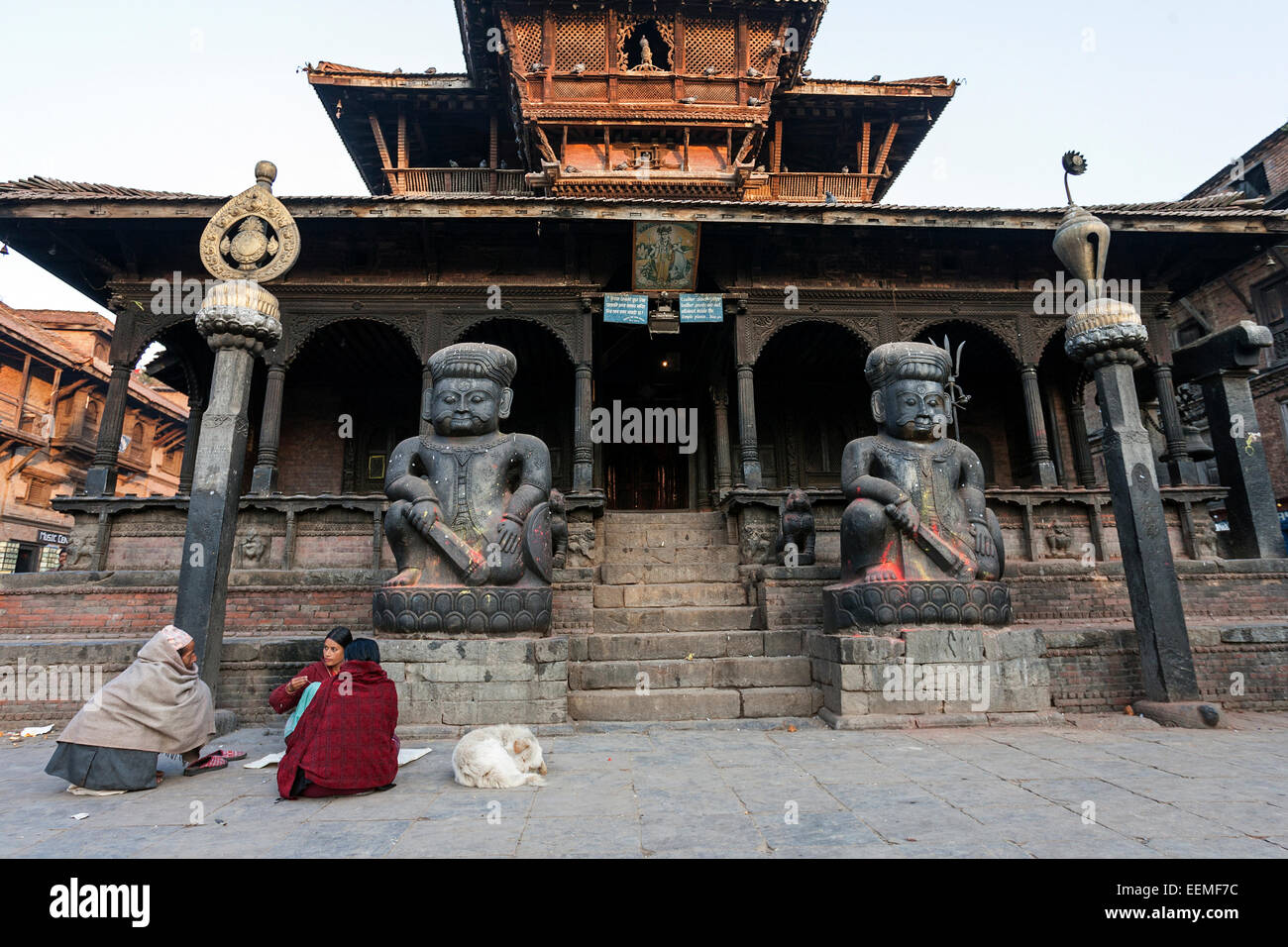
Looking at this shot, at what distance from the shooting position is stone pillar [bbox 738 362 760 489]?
10.2 m

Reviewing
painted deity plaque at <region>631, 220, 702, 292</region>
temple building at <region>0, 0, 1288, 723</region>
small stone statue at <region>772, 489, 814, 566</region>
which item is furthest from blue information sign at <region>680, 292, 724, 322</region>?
small stone statue at <region>772, 489, 814, 566</region>

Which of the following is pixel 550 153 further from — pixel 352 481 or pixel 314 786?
pixel 314 786

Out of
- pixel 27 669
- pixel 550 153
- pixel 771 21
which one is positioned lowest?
pixel 27 669

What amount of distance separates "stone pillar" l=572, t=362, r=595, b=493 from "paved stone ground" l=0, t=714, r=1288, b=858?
562 cm

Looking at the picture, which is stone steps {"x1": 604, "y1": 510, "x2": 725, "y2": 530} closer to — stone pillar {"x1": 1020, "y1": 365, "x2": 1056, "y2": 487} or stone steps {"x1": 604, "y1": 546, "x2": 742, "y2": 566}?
stone steps {"x1": 604, "y1": 546, "x2": 742, "y2": 566}

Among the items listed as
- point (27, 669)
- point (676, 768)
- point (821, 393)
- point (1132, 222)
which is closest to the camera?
point (676, 768)

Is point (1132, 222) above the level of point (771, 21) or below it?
below

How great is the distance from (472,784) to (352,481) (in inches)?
459

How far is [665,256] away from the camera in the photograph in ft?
35.6

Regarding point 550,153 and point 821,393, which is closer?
point 550,153

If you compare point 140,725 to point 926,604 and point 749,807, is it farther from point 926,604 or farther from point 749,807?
point 926,604

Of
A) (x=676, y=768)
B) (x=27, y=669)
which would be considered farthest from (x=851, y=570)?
(x=27, y=669)

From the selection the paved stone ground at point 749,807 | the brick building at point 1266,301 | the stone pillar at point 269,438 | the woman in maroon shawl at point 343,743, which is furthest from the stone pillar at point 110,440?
the brick building at point 1266,301

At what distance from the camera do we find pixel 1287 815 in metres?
3.04
